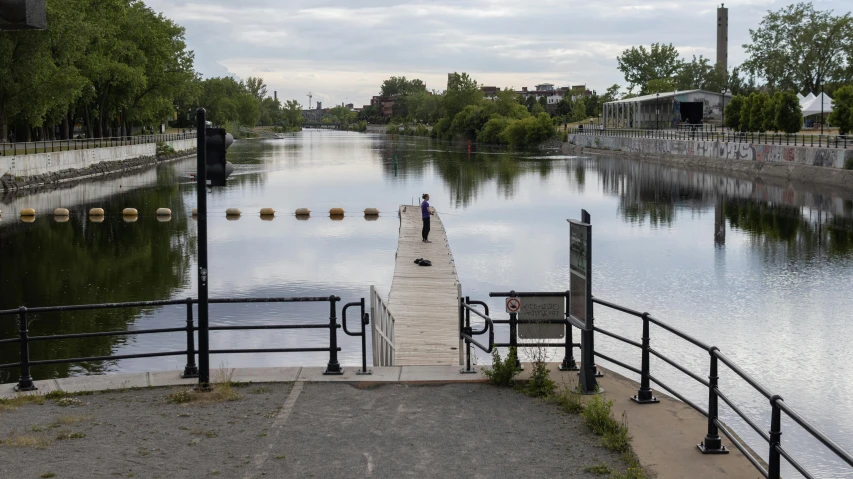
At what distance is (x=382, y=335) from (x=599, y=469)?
22.8ft

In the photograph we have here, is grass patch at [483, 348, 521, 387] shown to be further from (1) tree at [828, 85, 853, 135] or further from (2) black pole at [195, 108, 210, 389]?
(1) tree at [828, 85, 853, 135]

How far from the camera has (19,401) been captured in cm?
1104

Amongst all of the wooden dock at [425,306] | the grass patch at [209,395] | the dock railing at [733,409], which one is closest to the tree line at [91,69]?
the wooden dock at [425,306]

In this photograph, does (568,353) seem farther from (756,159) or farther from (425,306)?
(756,159)

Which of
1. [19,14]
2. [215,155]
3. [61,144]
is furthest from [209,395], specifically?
[61,144]

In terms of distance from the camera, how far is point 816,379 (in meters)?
17.3

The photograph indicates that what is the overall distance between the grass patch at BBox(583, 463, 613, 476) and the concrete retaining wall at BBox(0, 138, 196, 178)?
185 feet

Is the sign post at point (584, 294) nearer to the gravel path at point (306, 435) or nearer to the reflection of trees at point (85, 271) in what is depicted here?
the gravel path at point (306, 435)

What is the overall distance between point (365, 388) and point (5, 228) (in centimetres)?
3489

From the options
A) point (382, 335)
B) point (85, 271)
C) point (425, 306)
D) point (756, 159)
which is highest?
point (756, 159)

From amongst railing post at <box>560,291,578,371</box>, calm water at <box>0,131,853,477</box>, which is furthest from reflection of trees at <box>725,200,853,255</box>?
railing post at <box>560,291,578,371</box>

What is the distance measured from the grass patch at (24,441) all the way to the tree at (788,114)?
240ft

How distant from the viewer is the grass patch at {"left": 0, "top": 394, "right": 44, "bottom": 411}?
35.4ft

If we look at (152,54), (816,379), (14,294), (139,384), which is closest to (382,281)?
(14,294)
